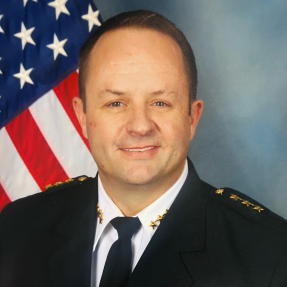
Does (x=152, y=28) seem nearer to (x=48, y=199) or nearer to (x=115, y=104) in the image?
(x=115, y=104)

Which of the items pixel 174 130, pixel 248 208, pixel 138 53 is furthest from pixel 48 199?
pixel 248 208

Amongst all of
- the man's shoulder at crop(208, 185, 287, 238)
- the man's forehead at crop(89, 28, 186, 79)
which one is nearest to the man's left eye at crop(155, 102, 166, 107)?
the man's forehead at crop(89, 28, 186, 79)

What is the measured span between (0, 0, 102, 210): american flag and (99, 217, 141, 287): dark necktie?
2.53 ft

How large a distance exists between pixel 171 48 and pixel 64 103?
935 millimetres

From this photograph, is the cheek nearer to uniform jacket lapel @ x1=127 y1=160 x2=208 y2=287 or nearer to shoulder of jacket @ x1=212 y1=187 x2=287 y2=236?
uniform jacket lapel @ x1=127 y1=160 x2=208 y2=287

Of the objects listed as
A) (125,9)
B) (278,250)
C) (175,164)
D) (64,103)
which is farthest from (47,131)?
(278,250)

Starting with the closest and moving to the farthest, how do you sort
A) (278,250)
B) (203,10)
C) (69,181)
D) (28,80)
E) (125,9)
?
(278,250) → (203,10) → (125,9) → (69,181) → (28,80)

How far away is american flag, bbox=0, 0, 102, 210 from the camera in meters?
2.20

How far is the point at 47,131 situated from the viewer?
2260mm

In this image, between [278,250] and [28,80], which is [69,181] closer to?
[28,80]

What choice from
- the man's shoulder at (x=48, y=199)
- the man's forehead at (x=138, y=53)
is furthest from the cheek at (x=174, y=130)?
the man's shoulder at (x=48, y=199)

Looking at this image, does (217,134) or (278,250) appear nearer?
(278,250)

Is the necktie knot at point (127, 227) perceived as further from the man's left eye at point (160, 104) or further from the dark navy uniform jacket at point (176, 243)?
the man's left eye at point (160, 104)

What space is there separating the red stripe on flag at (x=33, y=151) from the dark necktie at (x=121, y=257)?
0.85 metres
